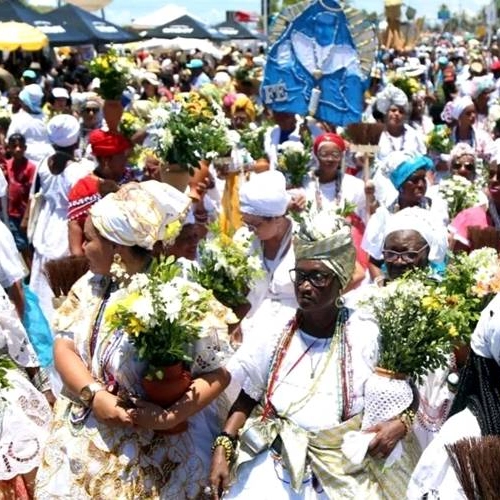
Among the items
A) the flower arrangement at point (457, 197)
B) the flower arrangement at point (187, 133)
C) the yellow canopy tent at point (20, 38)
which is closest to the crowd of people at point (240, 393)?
the flower arrangement at point (187, 133)

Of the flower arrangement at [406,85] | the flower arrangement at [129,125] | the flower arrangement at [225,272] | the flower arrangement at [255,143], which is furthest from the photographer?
the flower arrangement at [406,85]

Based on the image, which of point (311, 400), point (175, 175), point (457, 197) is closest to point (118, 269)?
point (311, 400)

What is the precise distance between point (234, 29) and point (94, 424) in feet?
132

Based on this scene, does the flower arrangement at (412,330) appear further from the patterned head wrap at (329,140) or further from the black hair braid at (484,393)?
the patterned head wrap at (329,140)

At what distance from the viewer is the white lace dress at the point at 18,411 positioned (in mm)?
5051

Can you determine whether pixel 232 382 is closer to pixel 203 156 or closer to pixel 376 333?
pixel 376 333

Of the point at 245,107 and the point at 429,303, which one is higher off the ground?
the point at 429,303

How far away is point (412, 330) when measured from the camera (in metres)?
4.52

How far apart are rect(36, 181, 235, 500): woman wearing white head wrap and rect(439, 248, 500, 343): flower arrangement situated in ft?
3.25

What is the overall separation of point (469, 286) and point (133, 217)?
1.49 m

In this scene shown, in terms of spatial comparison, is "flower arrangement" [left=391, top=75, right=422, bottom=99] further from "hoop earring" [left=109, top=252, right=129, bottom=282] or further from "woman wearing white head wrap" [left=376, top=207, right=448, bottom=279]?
"hoop earring" [left=109, top=252, right=129, bottom=282]

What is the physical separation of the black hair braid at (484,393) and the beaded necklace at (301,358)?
2.96 ft

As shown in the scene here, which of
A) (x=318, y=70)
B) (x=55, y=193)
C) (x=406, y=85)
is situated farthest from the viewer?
(x=406, y=85)

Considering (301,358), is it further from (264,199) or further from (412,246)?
(264,199)
